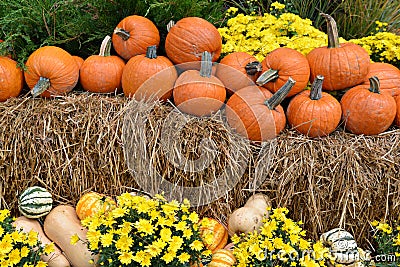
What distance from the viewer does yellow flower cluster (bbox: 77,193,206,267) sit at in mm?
2051

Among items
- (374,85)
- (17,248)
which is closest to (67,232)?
(17,248)

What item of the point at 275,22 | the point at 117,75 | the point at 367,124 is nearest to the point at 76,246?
the point at 117,75

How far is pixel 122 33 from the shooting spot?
3002 millimetres

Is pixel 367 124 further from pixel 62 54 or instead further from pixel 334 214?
pixel 62 54

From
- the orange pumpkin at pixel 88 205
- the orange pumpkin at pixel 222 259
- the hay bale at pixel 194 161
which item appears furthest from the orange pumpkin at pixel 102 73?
the orange pumpkin at pixel 222 259

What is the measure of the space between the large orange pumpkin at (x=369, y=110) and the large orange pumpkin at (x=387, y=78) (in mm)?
198

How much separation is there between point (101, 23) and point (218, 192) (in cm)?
151

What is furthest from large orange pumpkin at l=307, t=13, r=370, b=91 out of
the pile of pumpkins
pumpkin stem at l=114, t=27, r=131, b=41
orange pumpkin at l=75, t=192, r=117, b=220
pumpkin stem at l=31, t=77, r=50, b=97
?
pumpkin stem at l=31, t=77, r=50, b=97

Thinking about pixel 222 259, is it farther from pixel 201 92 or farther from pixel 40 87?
pixel 40 87

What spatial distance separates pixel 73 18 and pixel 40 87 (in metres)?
0.80

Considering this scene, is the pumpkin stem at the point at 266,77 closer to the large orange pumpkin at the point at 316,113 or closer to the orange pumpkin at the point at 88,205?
the large orange pumpkin at the point at 316,113

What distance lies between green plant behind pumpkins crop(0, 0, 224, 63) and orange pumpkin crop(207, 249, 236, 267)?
1.62 m

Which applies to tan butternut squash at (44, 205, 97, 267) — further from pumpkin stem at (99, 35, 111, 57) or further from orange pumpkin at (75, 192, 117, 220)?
pumpkin stem at (99, 35, 111, 57)

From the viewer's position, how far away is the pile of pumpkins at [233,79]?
108 inches
